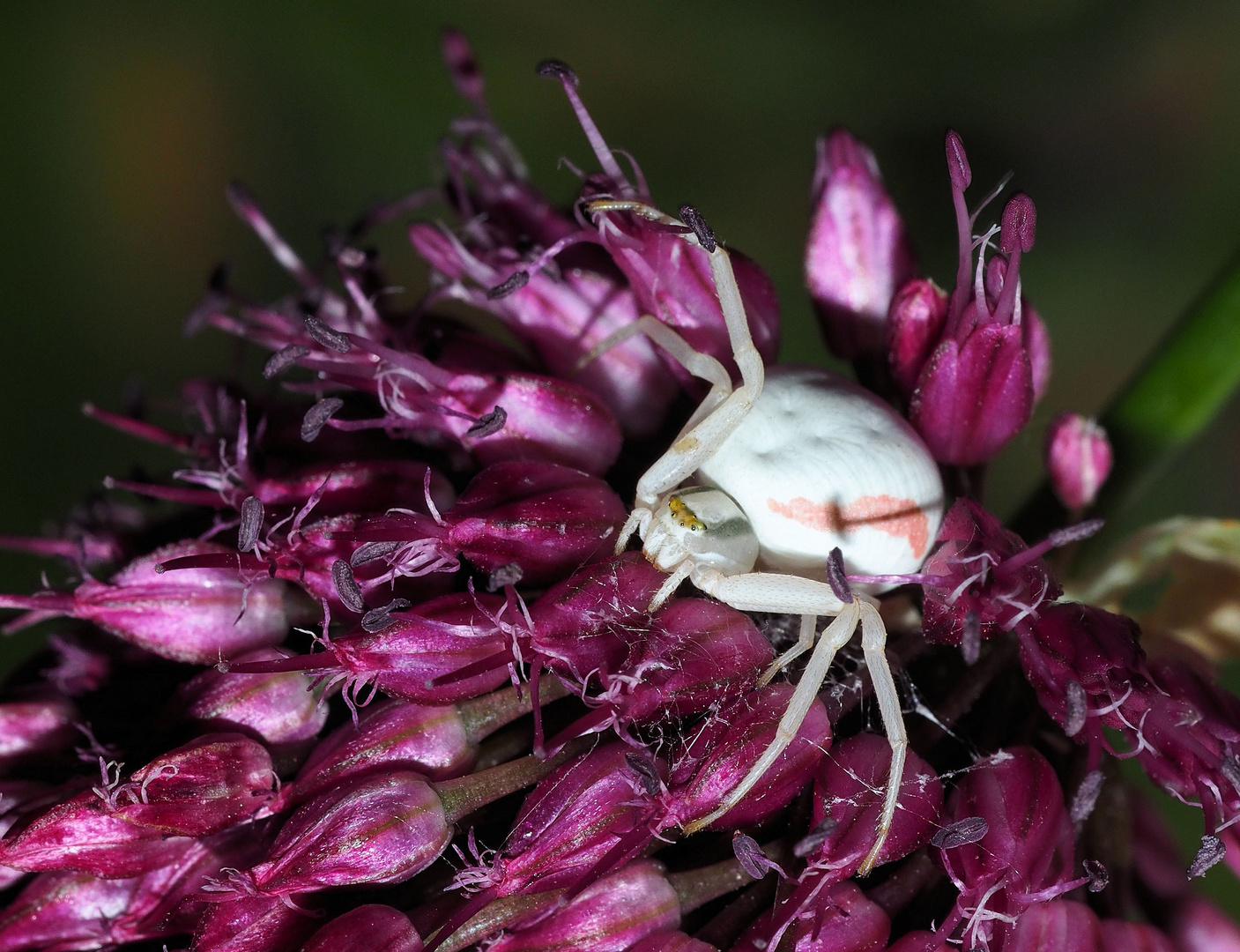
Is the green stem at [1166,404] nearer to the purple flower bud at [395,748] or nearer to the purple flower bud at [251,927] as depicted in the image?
the purple flower bud at [395,748]

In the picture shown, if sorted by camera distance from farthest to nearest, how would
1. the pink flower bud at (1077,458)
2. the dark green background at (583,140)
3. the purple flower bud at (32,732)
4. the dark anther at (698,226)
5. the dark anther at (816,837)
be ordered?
the dark green background at (583,140) → the pink flower bud at (1077,458) → the purple flower bud at (32,732) → the dark anther at (698,226) → the dark anther at (816,837)

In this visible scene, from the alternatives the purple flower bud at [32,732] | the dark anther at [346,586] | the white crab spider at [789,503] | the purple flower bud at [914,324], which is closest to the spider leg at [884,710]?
the white crab spider at [789,503]

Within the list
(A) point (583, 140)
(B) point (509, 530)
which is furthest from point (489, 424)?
(A) point (583, 140)

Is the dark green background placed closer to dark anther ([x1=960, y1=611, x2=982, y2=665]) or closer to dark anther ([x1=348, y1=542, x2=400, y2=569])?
dark anther ([x1=960, y1=611, x2=982, y2=665])

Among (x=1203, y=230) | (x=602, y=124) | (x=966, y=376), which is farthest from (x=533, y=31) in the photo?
(x=966, y=376)

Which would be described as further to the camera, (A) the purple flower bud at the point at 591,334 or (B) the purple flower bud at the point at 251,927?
(A) the purple flower bud at the point at 591,334

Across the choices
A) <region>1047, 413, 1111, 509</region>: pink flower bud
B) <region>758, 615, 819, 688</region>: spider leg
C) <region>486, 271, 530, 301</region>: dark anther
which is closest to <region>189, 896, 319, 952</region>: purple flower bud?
<region>758, 615, 819, 688</region>: spider leg
